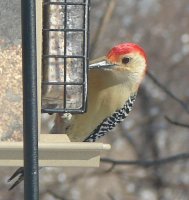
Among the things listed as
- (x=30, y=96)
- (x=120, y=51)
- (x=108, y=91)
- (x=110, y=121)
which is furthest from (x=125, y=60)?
(x=30, y=96)

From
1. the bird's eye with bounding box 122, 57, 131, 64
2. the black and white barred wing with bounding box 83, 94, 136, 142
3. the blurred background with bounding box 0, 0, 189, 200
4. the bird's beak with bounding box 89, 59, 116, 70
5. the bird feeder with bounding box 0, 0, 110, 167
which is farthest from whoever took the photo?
the blurred background with bounding box 0, 0, 189, 200

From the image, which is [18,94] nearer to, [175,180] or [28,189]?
[28,189]

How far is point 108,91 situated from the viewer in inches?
203

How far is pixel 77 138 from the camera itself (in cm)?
516

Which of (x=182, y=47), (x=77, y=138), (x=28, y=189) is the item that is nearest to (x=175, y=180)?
(x=182, y=47)

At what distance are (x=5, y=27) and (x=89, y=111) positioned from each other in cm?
160

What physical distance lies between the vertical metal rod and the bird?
1.90 meters

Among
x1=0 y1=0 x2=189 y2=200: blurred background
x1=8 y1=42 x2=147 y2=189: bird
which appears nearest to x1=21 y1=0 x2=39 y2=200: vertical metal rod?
x1=8 y1=42 x2=147 y2=189: bird

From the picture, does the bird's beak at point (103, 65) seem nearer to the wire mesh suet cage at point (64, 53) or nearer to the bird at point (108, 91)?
the bird at point (108, 91)

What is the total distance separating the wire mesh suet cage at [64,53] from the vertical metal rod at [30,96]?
3.62 ft

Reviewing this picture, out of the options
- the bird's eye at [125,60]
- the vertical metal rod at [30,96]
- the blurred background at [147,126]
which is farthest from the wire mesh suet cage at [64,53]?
the blurred background at [147,126]

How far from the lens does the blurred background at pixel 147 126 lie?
848 centimetres

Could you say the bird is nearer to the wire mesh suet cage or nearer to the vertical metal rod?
the wire mesh suet cage

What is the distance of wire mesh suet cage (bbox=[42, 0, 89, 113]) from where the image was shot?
4.07m
